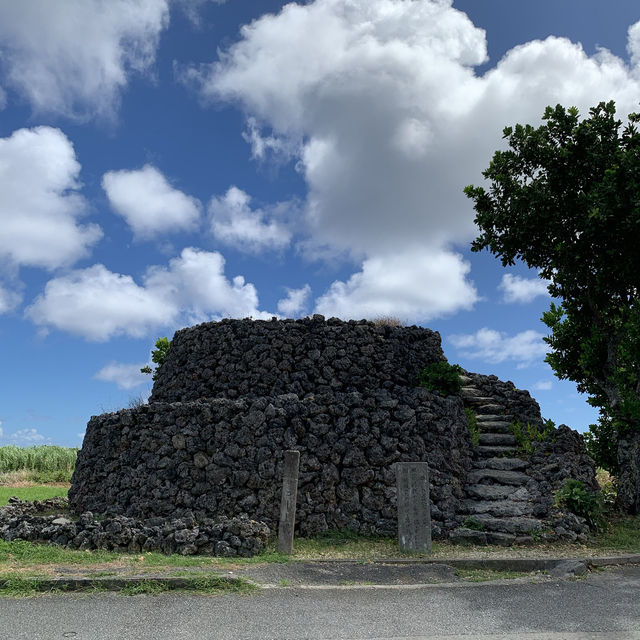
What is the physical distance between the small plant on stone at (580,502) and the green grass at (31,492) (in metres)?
15.0

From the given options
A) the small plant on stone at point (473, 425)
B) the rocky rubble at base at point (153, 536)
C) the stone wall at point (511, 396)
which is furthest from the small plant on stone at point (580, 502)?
the rocky rubble at base at point (153, 536)

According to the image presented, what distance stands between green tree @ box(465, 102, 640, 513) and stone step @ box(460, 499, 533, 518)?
3.58 meters

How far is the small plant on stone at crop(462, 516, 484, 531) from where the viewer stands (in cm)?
1085

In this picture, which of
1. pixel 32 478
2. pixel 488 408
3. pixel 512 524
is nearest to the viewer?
pixel 512 524

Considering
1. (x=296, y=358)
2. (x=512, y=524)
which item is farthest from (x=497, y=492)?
(x=296, y=358)

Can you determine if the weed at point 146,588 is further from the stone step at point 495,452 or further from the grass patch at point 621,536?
the stone step at point 495,452

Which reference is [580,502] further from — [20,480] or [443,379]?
[20,480]

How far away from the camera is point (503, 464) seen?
13234mm

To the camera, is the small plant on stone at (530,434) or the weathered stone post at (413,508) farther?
the small plant on stone at (530,434)

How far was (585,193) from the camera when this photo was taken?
46.8ft

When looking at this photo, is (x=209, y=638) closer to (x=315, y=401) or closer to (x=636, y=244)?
(x=315, y=401)

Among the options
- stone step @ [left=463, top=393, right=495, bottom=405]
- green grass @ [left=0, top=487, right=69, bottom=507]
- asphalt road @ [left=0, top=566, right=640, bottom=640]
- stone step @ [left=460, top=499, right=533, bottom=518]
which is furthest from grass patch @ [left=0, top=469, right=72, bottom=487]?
asphalt road @ [left=0, top=566, right=640, bottom=640]

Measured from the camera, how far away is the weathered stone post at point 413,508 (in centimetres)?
959

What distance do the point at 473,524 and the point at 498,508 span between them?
871 millimetres
